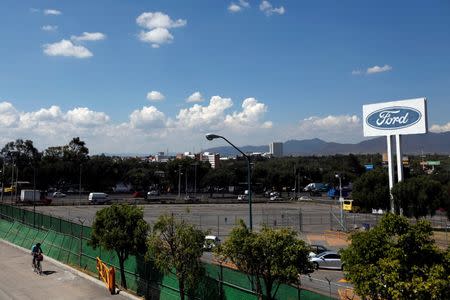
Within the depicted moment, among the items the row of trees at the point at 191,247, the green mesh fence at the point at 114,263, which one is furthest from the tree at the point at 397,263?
the green mesh fence at the point at 114,263

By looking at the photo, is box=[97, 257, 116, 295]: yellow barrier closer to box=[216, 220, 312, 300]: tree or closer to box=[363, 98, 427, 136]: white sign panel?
box=[216, 220, 312, 300]: tree

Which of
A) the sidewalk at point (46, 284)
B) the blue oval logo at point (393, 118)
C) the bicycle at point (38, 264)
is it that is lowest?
the sidewalk at point (46, 284)

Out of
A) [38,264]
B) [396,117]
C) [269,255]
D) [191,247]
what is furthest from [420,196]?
[269,255]

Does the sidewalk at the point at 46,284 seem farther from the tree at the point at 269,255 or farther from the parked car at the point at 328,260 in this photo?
the parked car at the point at 328,260

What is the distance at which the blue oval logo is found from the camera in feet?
194

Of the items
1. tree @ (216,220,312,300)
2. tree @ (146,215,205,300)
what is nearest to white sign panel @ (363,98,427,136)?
tree @ (146,215,205,300)

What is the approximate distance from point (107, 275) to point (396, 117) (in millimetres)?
48404

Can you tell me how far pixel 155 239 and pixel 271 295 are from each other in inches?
186

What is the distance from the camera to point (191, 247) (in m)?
16.8

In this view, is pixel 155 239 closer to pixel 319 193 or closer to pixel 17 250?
pixel 17 250

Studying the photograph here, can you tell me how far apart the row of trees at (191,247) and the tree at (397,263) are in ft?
11.3

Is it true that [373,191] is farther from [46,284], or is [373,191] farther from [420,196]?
[46,284]

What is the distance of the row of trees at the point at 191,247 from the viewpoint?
14.3 m

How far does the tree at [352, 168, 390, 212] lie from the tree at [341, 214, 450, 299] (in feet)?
176
